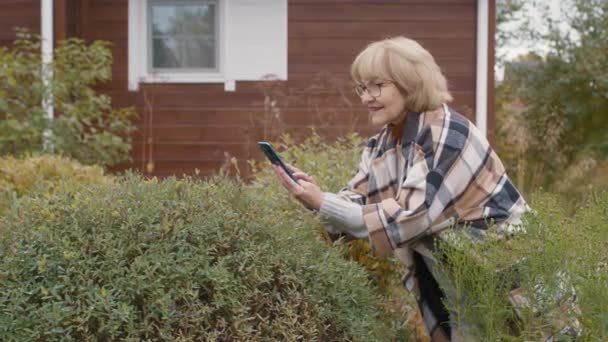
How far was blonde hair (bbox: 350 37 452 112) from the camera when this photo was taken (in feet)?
12.7

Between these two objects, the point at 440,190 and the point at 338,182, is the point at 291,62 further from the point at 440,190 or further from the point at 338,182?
the point at 440,190

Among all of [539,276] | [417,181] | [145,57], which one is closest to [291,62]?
[145,57]

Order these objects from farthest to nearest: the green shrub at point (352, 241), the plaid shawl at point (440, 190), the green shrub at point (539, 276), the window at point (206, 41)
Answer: the window at point (206, 41) → the green shrub at point (352, 241) → the plaid shawl at point (440, 190) → the green shrub at point (539, 276)

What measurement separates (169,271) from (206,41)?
786 centimetres

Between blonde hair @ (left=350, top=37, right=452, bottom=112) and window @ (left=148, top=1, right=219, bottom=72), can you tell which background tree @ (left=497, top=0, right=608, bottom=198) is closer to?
window @ (left=148, top=1, right=219, bottom=72)

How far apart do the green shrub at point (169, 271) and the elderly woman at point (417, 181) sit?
199 mm

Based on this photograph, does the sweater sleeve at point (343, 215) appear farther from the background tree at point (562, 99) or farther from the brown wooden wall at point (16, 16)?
the background tree at point (562, 99)

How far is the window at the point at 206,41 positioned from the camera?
10.5 m

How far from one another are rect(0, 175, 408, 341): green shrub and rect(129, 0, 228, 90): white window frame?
276 inches

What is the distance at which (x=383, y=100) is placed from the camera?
3889 millimetres

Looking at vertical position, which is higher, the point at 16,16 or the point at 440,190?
the point at 16,16

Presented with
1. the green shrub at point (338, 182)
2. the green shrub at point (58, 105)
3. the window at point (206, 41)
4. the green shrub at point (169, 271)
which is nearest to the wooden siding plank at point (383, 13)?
the window at point (206, 41)

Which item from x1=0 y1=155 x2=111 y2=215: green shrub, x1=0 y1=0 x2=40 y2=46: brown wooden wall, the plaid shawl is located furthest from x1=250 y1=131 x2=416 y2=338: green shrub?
x1=0 y1=0 x2=40 y2=46: brown wooden wall

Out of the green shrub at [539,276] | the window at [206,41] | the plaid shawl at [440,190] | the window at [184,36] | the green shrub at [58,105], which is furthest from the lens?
the window at [184,36]
